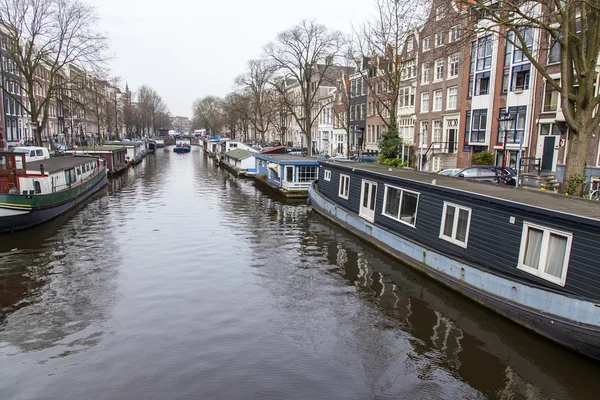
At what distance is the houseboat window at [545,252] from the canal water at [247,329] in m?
1.65

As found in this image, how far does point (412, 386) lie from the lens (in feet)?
30.3

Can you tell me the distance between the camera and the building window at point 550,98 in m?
31.1

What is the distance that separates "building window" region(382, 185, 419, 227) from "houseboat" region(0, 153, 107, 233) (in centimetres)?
1768

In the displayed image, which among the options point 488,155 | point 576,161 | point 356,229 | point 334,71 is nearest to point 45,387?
point 356,229

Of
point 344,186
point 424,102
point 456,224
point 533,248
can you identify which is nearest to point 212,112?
point 424,102

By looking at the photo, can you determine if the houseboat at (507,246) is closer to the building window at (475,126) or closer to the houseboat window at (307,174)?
the houseboat window at (307,174)

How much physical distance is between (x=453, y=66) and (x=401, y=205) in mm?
28586

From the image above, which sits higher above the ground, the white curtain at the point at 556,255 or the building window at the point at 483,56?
the building window at the point at 483,56

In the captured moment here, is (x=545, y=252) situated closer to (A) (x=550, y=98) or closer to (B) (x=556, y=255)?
(B) (x=556, y=255)

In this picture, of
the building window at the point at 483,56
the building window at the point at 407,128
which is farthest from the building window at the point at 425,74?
the building window at the point at 483,56

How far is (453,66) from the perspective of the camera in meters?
41.5

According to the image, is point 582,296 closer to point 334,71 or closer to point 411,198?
point 411,198

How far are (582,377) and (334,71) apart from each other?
72.6 meters

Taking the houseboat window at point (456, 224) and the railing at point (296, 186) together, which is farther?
the railing at point (296, 186)
